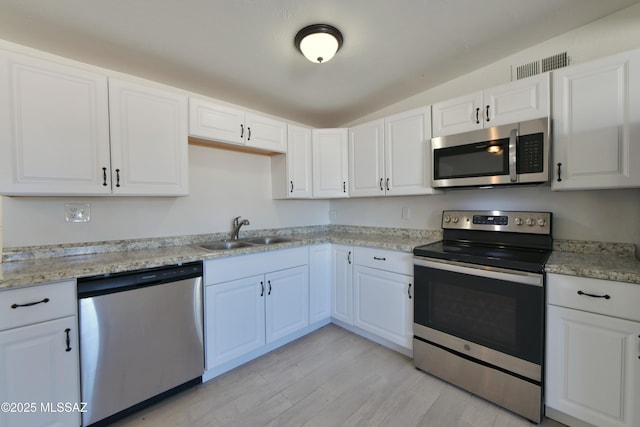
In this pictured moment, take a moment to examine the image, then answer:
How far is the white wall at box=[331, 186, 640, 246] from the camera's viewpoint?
1605 mm

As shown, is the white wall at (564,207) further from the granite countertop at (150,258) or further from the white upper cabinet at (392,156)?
the white upper cabinet at (392,156)

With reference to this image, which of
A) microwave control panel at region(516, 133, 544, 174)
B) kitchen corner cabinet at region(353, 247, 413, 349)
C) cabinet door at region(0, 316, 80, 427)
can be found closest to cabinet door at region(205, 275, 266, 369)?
cabinet door at region(0, 316, 80, 427)

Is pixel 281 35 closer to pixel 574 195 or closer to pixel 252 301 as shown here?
pixel 252 301

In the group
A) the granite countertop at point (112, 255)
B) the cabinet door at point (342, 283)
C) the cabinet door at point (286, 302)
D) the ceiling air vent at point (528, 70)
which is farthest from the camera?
the cabinet door at point (342, 283)

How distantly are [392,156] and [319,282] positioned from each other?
1434 millimetres

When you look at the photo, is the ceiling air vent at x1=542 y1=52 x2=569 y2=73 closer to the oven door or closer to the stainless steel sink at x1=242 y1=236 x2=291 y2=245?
the oven door

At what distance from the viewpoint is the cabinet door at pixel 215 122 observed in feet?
6.64

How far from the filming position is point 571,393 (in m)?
1.38

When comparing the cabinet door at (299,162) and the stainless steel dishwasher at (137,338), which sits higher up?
the cabinet door at (299,162)

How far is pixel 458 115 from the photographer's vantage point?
200 cm

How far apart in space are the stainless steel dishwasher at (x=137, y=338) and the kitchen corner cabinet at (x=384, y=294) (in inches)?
53.9

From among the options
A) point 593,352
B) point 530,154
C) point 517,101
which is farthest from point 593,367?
point 517,101

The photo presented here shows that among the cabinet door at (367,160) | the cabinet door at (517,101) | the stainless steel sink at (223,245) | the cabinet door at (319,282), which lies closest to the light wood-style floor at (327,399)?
the cabinet door at (319,282)

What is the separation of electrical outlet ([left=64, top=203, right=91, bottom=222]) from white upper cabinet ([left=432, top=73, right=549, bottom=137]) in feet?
9.00
